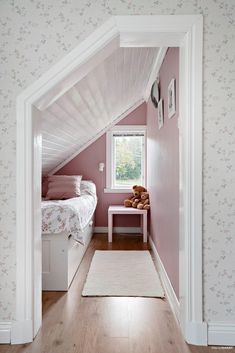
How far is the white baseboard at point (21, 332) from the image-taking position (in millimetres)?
1800

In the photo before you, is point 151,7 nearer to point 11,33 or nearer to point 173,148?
point 11,33

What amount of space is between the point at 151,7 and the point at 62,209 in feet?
5.69

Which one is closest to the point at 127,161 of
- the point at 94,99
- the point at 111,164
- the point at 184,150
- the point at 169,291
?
the point at 111,164

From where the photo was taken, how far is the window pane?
5.36 meters

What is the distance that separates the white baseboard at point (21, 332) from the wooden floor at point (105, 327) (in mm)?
36

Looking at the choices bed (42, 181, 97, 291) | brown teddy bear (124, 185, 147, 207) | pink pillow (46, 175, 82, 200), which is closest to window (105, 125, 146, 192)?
brown teddy bear (124, 185, 147, 207)

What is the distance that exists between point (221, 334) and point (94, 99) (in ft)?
8.25

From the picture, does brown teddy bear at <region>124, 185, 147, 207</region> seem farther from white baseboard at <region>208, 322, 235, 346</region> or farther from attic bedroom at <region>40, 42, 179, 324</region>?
white baseboard at <region>208, 322, 235, 346</region>

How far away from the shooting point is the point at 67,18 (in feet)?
5.89

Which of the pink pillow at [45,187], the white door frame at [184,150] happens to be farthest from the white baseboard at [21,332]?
the pink pillow at [45,187]

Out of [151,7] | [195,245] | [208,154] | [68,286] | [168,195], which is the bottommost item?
[68,286]

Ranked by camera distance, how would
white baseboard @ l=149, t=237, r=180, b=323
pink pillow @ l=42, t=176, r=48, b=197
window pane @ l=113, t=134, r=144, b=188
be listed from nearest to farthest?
white baseboard @ l=149, t=237, r=180, b=323, pink pillow @ l=42, t=176, r=48, b=197, window pane @ l=113, t=134, r=144, b=188

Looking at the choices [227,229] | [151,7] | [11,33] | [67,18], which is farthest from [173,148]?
[11,33]

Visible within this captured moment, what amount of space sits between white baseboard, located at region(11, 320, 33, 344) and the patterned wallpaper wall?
0.68m
